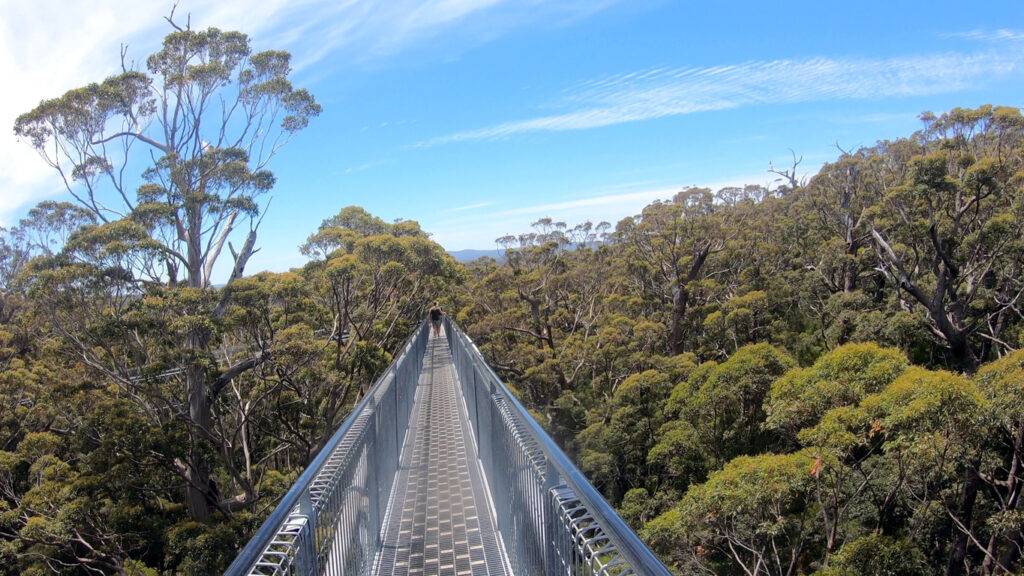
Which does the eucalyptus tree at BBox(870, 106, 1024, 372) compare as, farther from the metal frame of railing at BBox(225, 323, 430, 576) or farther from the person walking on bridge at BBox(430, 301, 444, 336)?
the person walking on bridge at BBox(430, 301, 444, 336)

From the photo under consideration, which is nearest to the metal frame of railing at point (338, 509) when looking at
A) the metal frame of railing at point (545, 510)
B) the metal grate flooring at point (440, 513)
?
the metal grate flooring at point (440, 513)

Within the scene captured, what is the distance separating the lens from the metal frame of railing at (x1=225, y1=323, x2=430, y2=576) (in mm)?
2023

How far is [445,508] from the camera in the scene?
452cm

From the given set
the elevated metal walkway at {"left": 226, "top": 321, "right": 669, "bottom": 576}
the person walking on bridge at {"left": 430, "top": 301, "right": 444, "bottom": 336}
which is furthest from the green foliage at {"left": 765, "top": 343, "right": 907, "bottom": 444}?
the person walking on bridge at {"left": 430, "top": 301, "right": 444, "bottom": 336}

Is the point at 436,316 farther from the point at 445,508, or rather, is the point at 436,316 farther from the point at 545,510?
the point at 545,510

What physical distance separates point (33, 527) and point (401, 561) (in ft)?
35.1

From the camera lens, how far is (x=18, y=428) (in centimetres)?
1503

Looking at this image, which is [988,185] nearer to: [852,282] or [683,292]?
[852,282]

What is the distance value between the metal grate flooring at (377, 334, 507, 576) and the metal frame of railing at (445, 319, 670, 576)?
0.18m

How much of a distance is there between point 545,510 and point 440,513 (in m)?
2.12

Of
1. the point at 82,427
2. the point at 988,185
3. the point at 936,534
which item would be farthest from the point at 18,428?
the point at 988,185

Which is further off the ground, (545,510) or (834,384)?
(545,510)

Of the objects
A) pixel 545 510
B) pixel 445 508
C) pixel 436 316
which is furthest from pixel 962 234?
pixel 436 316

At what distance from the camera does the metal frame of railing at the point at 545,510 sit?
170cm
